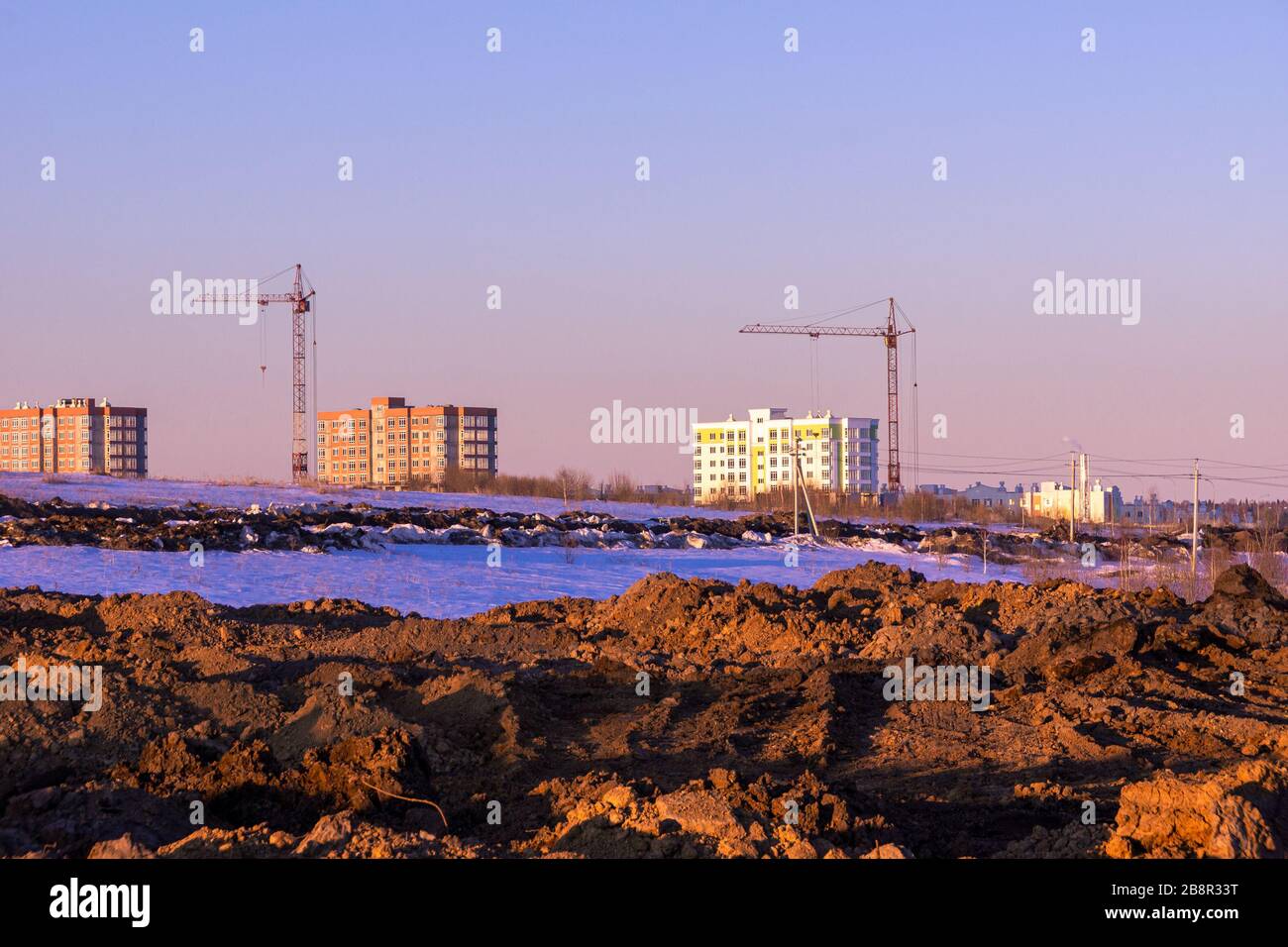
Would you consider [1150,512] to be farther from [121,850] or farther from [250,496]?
[121,850]

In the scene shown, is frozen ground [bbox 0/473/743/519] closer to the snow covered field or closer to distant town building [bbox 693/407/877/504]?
the snow covered field

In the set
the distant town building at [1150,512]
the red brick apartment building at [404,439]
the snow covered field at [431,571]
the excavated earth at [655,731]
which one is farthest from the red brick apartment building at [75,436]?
the excavated earth at [655,731]

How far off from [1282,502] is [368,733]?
90.3 metres

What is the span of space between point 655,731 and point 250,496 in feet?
142

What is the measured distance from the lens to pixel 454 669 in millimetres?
13844

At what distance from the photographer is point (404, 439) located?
6457 inches

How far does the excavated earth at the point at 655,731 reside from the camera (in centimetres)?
703

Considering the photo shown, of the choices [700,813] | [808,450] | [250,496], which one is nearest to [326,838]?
[700,813]

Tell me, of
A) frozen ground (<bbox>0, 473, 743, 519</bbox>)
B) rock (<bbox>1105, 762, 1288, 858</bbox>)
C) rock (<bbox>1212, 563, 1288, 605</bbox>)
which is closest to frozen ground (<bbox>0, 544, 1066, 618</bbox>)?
Result: rock (<bbox>1212, 563, 1288, 605</bbox>)

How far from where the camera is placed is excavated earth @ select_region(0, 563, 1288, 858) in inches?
277

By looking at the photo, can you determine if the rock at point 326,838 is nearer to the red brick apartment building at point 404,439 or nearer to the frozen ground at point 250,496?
the frozen ground at point 250,496

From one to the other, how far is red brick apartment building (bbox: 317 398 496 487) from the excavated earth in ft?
456

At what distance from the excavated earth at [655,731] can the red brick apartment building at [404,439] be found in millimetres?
139014
